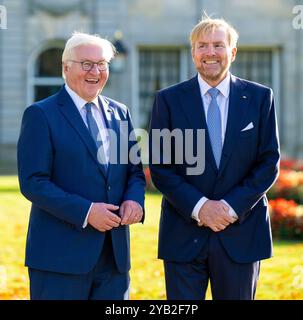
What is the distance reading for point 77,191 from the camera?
14.4 feet

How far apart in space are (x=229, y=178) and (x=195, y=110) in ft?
1.56

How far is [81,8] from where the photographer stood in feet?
82.1

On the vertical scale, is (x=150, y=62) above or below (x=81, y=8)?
below

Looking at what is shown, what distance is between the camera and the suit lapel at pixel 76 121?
14.5ft

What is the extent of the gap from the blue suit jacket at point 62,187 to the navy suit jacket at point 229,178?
0.30m

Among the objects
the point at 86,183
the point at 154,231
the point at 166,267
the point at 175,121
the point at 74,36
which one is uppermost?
the point at 74,36

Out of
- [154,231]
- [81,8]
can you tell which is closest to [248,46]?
[81,8]

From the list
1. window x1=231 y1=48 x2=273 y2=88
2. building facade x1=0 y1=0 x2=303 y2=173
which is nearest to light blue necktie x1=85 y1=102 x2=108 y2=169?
Result: building facade x1=0 y1=0 x2=303 y2=173

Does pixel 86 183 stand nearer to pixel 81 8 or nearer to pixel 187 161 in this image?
pixel 187 161

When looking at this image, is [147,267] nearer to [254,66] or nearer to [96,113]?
[96,113]

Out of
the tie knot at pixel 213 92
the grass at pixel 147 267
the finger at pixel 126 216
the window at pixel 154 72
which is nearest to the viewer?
the finger at pixel 126 216

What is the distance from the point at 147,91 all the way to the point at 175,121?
840 inches

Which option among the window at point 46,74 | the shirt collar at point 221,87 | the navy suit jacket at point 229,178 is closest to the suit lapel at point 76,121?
the navy suit jacket at point 229,178

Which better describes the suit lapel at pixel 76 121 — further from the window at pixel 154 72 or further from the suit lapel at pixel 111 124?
the window at pixel 154 72
